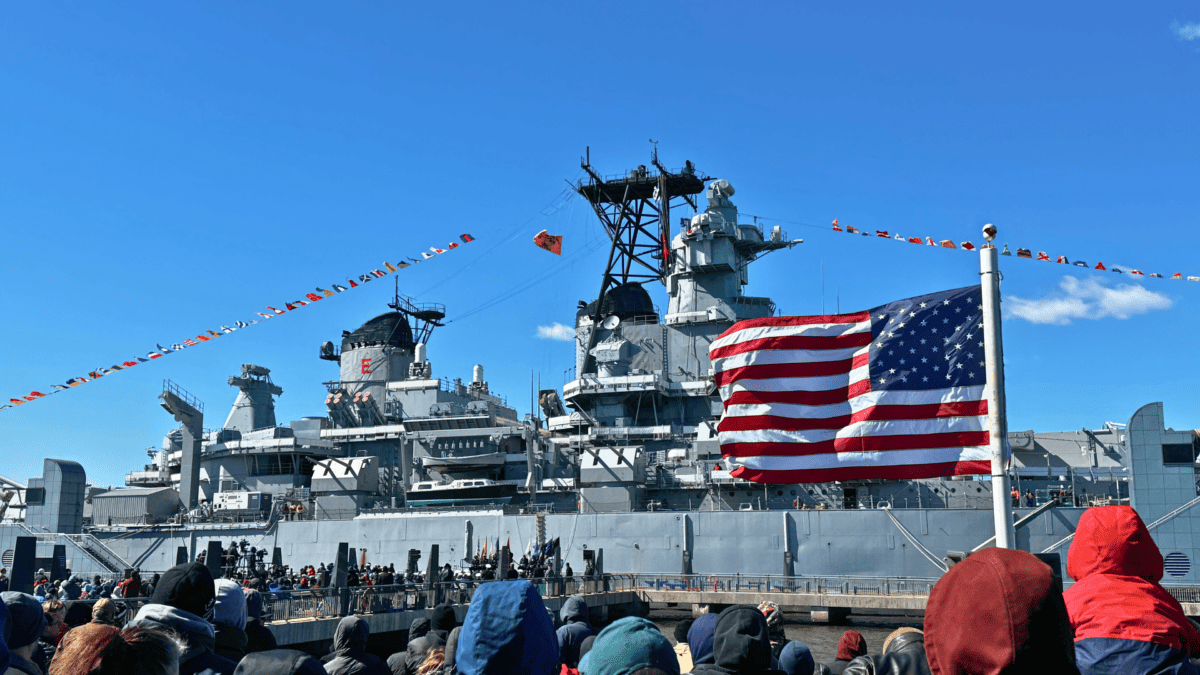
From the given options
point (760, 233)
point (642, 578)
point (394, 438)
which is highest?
point (760, 233)

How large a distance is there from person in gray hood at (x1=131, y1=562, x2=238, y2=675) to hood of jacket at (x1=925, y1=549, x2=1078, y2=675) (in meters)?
3.10

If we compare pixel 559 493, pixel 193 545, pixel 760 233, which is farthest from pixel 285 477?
pixel 760 233

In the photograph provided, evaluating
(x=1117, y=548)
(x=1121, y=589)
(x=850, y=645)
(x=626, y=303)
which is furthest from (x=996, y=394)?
(x=626, y=303)

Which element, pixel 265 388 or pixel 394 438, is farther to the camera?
pixel 265 388

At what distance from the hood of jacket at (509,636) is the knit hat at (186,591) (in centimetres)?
159

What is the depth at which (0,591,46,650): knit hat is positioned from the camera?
463cm

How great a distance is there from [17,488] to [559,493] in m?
24.0

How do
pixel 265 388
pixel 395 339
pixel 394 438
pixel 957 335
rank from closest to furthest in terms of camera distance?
pixel 957 335, pixel 394 438, pixel 395 339, pixel 265 388

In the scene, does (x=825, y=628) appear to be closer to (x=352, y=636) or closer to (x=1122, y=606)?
(x=352, y=636)

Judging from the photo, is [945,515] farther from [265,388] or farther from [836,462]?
[265,388]

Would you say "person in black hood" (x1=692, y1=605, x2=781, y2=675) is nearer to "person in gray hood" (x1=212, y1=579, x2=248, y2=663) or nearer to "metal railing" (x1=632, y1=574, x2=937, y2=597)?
"person in gray hood" (x1=212, y1=579, x2=248, y2=663)

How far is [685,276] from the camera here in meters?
40.6

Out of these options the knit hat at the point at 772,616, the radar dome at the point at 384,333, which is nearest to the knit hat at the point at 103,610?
the knit hat at the point at 772,616

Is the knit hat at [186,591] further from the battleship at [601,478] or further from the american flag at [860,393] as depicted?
the battleship at [601,478]
